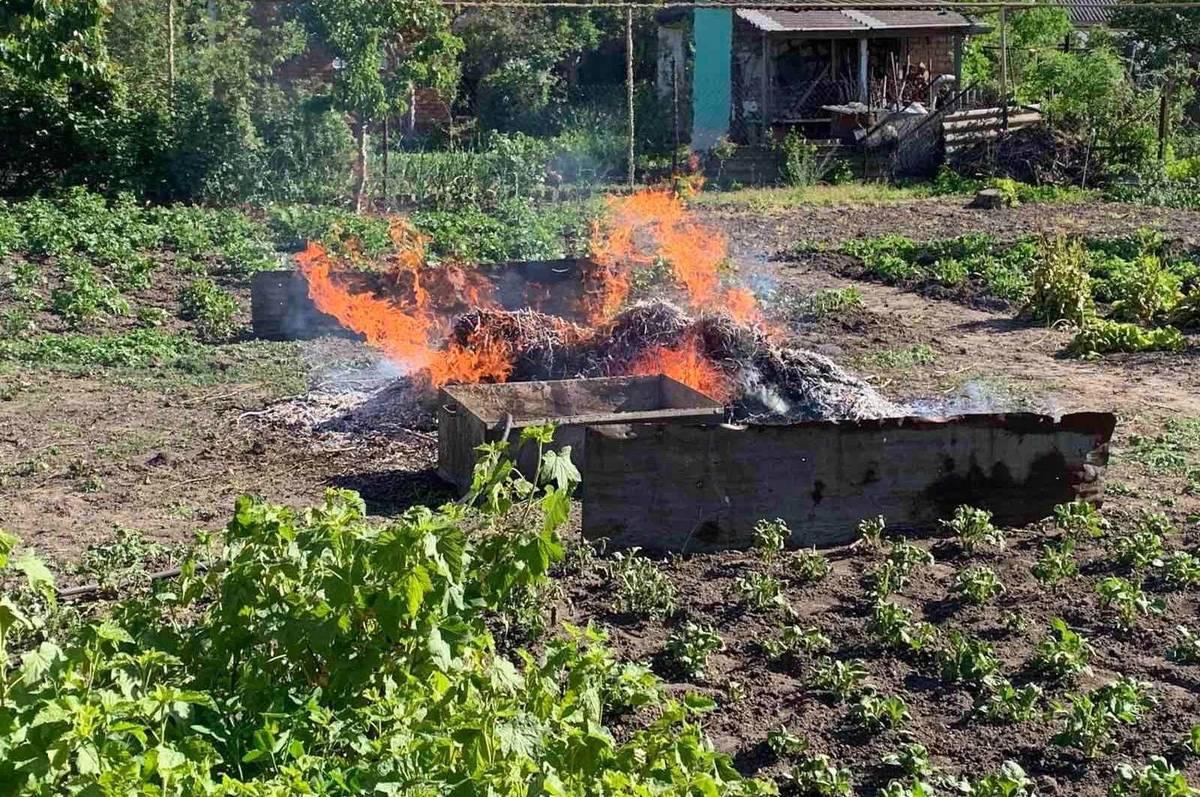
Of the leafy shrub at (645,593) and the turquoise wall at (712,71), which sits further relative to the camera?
the turquoise wall at (712,71)

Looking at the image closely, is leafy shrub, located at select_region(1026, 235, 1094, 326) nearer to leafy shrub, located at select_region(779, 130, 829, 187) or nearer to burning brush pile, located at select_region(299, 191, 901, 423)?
burning brush pile, located at select_region(299, 191, 901, 423)

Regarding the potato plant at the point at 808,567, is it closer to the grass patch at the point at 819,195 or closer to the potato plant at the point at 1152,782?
the potato plant at the point at 1152,782

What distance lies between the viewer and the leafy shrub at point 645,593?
6660 millimetres

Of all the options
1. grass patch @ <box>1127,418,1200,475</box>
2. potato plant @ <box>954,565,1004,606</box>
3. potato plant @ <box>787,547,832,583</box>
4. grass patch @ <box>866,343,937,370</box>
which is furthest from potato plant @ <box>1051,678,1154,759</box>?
grass patch @ <box>866,343,937,370</box>

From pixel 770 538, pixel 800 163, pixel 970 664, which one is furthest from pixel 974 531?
pixel 800 163

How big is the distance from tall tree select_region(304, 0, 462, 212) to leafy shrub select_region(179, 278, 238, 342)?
24.6 feet

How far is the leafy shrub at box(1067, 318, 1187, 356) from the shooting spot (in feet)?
42.2

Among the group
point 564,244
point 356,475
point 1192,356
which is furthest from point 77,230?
point 1192,356

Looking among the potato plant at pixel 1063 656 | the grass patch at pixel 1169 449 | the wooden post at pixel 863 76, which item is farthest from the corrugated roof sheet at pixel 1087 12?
the potato plant at pixel 1063 656

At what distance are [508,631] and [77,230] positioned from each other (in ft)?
42.1

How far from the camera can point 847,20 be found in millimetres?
33312

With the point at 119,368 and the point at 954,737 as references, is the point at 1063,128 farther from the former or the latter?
the point at 954,737

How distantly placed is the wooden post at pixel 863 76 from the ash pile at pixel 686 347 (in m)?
23.3

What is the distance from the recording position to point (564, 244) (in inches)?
730
